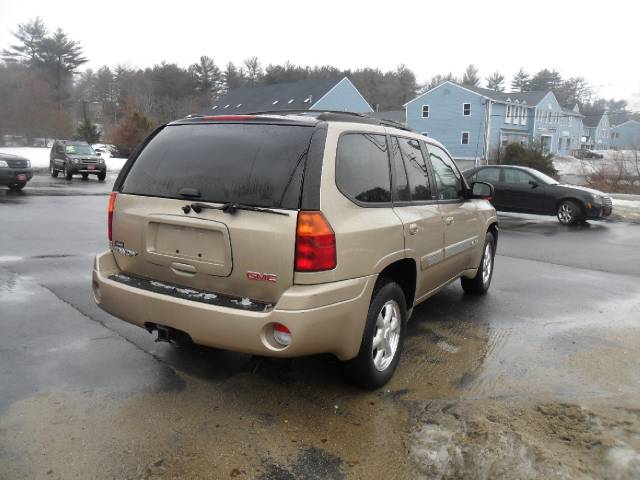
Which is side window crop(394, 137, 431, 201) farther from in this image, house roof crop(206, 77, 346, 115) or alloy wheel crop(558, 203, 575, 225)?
house roof crop(206, 77, 346, 115)

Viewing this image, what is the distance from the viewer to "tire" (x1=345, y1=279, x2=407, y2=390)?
3.51 metres

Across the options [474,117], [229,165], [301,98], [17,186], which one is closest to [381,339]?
[229,165]

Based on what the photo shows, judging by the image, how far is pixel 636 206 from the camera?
57.7ft

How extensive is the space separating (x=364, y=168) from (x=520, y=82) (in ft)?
346

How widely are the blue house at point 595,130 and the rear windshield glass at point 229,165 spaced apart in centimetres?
8701

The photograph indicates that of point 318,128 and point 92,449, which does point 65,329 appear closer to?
point 92,449

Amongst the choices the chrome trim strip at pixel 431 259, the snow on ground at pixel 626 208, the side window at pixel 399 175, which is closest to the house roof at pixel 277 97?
the snow on ground at pixel 626 208

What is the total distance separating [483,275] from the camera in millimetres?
6355

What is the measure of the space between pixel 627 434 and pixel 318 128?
2653 millimetres

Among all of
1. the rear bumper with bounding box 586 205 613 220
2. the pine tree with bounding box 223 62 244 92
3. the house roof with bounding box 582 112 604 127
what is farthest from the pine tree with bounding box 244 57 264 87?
the rear bumper with bounding box 586 205 613 220

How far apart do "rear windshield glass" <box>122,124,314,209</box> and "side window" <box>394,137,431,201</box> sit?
3.89 feet

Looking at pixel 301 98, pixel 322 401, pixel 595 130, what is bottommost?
pixel 322 401

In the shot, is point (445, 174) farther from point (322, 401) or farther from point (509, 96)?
point (509, 96)

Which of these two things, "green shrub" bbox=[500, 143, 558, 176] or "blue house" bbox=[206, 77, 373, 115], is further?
"blue house" bbox=[206, 77, 373, 115]
